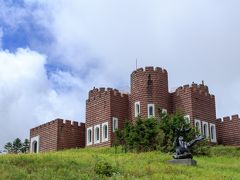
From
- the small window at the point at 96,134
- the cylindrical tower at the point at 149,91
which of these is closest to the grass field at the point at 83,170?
the cylindrical tower at the point at 149,91

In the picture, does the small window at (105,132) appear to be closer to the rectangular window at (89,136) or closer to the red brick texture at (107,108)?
the red brick texture at (107,108)

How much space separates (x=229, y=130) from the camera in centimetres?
4475

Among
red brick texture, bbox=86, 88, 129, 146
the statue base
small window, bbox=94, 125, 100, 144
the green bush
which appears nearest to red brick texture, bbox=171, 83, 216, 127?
red brick texture, bbox=86, 88, 129, 146

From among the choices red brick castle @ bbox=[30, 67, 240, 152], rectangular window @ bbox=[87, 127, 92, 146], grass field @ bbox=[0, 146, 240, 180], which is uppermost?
red brick castle @ bbox=[30, 67, 240, 152]

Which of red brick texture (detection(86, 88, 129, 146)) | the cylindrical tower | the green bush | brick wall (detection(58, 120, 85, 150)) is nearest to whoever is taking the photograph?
the green bush

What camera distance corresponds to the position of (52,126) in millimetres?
47875

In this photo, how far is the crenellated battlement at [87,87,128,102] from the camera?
44.1 meters

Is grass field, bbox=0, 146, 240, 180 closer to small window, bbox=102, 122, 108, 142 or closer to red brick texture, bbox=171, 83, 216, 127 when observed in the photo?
red brick texture, bbox=171, 83, 216, 127

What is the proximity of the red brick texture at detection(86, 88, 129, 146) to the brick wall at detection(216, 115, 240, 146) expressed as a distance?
8.56m

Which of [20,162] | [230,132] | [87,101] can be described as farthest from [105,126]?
[20,162]

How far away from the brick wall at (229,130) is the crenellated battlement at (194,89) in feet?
8.78

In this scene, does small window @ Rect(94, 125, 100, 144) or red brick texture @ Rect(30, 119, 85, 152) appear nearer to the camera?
small window @ Rect(94, 125, 100, 144)

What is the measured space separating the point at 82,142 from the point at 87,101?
4356mm

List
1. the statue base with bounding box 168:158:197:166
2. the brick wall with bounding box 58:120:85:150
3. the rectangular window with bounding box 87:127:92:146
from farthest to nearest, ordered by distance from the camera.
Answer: the brick wall with bounding box 58:120:85:150 → the rectangular window with bounding box 87:127:92:146 → the statue base with bounding box 168:158:197:166
